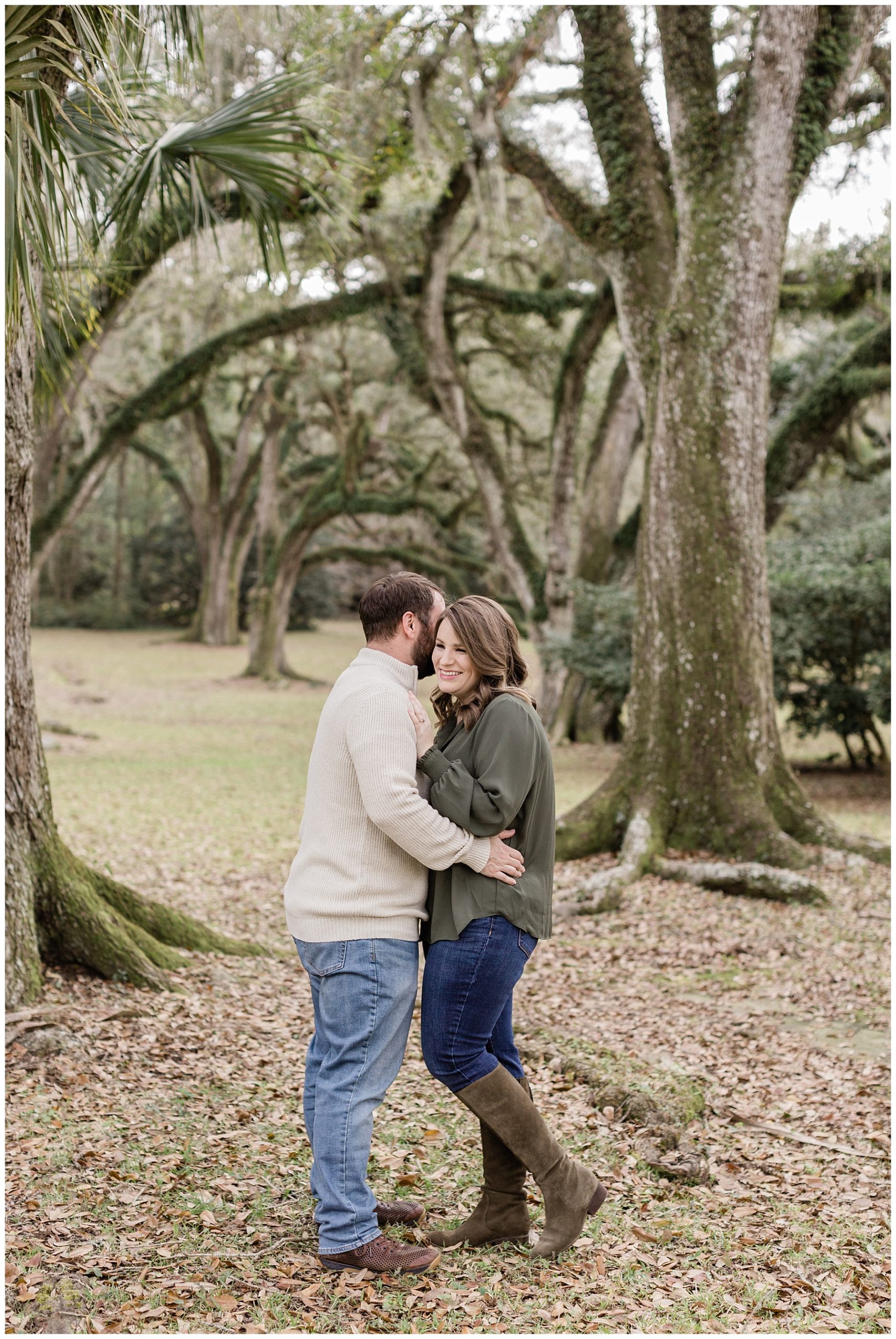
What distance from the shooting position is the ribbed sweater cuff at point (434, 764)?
290 centimetres

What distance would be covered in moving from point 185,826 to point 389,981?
751 centimetres

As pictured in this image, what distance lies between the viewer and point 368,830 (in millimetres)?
2916

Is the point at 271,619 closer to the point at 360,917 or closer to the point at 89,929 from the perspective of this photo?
the point at 89,929

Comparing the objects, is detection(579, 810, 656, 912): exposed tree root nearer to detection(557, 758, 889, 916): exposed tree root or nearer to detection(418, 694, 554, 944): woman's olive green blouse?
detection(557, 758, 889, 916): exposed tree root

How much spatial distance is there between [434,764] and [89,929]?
279 cm

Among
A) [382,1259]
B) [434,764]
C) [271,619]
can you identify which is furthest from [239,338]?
[382,1259]

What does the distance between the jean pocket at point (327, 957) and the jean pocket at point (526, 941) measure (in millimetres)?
477

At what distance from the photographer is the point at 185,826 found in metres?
10.0

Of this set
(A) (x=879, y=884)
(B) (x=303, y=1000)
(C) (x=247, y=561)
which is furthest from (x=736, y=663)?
(C) (x=247, y=561)

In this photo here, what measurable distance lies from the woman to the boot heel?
3 cm

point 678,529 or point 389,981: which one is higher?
point 678,529

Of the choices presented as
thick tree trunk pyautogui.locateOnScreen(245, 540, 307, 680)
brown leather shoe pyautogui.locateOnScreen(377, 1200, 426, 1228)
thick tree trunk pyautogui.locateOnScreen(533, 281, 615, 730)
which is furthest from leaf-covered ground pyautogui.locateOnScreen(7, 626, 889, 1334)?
thick tree trunk pyautogui.locateOnScreen(245, 540, 307, 680)

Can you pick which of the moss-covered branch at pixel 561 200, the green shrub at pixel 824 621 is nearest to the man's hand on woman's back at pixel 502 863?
the moss-covered branch at pixel 561 200

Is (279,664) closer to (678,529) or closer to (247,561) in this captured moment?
(247,561)
